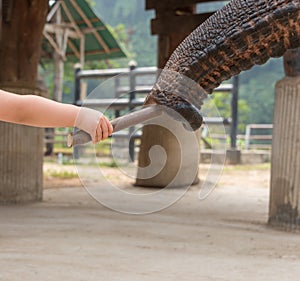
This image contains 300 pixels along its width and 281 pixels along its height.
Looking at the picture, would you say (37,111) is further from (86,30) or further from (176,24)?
(86,30)

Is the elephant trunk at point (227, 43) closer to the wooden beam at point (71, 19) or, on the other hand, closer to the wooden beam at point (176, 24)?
the wooden beam at point (176, 24)

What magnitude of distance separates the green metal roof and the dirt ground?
8895 mm

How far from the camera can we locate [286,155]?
12.9ft

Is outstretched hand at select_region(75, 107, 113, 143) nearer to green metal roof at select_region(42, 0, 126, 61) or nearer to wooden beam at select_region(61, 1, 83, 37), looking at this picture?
green metal roof at select_region(42, 0, 126, 61)

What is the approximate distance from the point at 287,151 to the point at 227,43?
2167 mm

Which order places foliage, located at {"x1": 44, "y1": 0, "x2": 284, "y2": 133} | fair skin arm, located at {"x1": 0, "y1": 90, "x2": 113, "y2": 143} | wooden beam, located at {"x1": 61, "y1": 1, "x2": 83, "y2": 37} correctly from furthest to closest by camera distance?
foliage, located at {"x1": 44, "y1": 0, "x2": 284, "y2": 133}, wooden beam, located at {"x1": 61, "y1": 1, "x2": 83, "y2": 37}, fair skin arm, located at {"x1": 0, "y1": 90, "x2": 113, "y2": 143}

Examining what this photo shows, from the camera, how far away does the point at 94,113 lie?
1.34 metres

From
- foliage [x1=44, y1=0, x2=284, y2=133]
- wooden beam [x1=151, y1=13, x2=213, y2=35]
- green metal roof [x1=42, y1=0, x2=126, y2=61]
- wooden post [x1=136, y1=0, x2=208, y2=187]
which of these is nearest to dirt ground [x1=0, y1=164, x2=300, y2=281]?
wooden post [x1=136, y1=0, x2=208, y2=187]

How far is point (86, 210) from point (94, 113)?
3.68 metres

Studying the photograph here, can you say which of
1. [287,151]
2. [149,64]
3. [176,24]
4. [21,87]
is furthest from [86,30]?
[149,64]

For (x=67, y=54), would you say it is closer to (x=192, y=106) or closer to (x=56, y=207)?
(x=56, y=207)

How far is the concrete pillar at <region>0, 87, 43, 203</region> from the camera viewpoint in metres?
5.14

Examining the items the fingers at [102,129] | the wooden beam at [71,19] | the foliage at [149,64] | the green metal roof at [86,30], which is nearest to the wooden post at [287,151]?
the fingers at [102,129]

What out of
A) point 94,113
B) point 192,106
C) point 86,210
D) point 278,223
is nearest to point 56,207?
point 86,210
